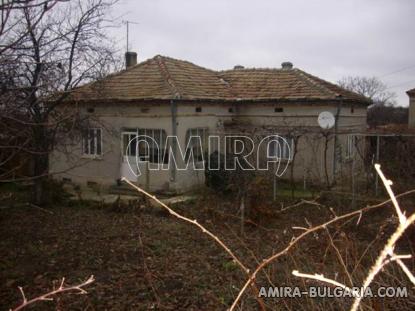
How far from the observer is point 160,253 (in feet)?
26.4

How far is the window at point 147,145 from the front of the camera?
14.8 metres

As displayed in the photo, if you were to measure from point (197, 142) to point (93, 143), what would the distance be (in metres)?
4.43

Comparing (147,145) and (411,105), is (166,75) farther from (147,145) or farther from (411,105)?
(411,105)

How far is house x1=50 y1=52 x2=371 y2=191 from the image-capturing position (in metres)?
14.6

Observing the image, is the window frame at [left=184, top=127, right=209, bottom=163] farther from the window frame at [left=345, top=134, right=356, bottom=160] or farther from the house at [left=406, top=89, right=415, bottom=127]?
the house at [left=406, top=89, right=415, bottom=127]

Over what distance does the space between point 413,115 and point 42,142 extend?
82.1 ft

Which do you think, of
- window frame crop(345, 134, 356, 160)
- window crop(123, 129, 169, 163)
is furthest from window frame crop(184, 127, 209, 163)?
window frame crop(345, 134, 356, 160)

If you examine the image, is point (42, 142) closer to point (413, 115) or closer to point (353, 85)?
point (413, 115)

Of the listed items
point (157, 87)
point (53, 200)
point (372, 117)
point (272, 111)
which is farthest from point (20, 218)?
point (372, 117)

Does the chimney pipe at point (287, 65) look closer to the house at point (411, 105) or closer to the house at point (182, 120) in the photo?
the house at point (182, 120)

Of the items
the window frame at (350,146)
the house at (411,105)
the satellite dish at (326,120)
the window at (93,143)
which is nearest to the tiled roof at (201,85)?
the satellite dish at (326,120)

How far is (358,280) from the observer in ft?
9.66

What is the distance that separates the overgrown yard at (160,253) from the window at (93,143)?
394 cm

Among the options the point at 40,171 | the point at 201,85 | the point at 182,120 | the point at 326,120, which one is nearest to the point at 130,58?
the point at 201,85
